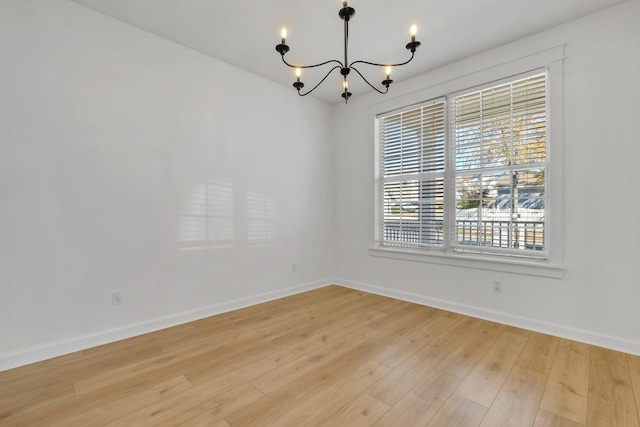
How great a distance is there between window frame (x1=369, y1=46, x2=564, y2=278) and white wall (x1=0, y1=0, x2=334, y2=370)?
2.11 m

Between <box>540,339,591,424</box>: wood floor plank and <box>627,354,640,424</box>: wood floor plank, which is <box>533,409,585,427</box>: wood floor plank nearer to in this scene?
<box>540,339,591,424</box>: wood floor plank

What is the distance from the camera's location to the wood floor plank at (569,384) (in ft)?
5.41

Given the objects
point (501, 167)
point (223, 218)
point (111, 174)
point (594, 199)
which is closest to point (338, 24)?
point (501, 167)

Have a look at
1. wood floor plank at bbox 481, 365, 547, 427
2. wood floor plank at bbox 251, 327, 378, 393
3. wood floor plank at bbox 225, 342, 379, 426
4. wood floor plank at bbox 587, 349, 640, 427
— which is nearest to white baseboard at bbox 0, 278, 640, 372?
wood floor plank at bbox 587, 349, 640, 427

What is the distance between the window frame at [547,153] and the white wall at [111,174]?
6.93ft

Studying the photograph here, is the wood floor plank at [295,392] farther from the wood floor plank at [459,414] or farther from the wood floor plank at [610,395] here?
the wood floor plank at [610,395]

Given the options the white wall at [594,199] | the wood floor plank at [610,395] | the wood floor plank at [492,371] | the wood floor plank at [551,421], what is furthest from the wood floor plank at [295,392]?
the white wall at [594,199]

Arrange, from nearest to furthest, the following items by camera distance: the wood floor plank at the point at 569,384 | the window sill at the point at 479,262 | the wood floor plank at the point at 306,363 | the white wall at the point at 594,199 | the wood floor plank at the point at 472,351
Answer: the wood floor plank at the point at 569,384
the wood floor plank at the point at 306,363
the wood floor plank at the point at 472,351
the white wall at the point at 594,199
the window sill at the point at 479,262

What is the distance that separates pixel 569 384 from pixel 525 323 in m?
0.98

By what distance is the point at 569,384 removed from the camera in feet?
6.21

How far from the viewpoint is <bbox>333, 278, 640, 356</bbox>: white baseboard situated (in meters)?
2.36

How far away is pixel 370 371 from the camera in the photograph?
2061 mm

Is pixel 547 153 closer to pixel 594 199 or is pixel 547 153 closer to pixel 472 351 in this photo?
pixel 594 199

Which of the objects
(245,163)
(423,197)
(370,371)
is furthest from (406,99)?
(370,371)
